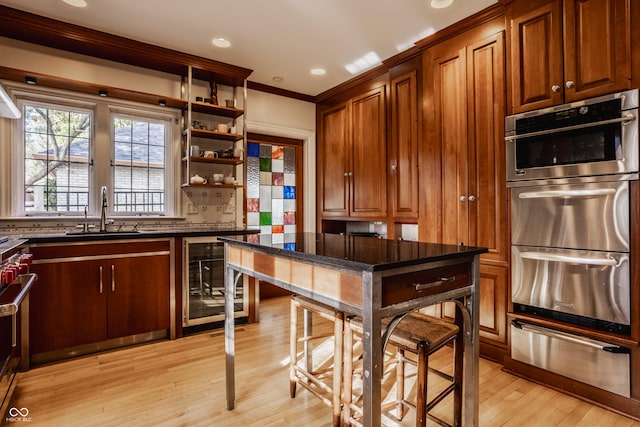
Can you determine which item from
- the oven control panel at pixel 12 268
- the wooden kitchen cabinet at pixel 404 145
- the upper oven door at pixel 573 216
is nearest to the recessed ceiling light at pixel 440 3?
the wooden kitchen cabinet at pixel 404 145

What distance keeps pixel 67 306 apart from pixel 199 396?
1373 millimetres

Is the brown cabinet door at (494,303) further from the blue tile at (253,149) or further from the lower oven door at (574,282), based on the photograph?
the blue tile at (253,149)

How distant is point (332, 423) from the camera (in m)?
1.83

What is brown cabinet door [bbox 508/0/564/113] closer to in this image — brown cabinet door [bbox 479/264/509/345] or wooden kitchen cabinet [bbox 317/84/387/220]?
brown cabinet door [bbox 479/264/509/345]

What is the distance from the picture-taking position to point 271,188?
15.0 ft

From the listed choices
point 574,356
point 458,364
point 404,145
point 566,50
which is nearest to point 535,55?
point 566,50

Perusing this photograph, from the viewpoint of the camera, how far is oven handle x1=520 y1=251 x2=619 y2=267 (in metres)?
1.99

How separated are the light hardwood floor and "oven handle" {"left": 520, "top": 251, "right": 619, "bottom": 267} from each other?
828 mm

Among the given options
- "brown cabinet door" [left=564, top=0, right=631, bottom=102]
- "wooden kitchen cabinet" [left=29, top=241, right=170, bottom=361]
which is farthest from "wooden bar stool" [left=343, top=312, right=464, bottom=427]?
"wooden kitchen cabinet" [left=29, top=241, right=170, bottom=361]

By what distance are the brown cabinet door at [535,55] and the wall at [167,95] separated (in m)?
2.70

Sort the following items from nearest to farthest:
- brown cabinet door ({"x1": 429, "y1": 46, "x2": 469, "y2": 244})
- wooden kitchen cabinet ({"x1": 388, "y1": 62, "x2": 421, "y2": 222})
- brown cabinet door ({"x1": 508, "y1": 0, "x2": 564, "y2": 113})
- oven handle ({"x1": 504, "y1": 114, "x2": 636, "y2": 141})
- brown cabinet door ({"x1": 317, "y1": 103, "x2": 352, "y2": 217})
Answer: oven handle ({"x1": 504, "y1": 114, "x2": 636, "y2": 141}) → brown cabinet door ({"x1": 508, "y1": 0, "x2": 564, "y2": 113}) → brown cabinet door ({"x1": 429, "y1": 46, "x2": 469, "y2": 244}) → wooden kitchen cabinet ({"x1": 388, "y1": 62, "x2": 421, "y2": 222}) → brown cabinet door ({"x1": 317, "y1": 103, "x2": 352, "y2": 217})

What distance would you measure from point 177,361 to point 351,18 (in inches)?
119

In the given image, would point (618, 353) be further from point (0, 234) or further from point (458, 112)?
point (0, 234)

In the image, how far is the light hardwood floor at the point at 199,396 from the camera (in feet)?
6.11
